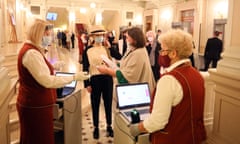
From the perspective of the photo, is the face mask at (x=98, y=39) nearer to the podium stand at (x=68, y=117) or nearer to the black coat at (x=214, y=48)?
the podium stand at (x=68, y=117)

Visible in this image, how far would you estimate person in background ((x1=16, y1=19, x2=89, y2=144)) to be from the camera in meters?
2.15

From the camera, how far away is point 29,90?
2230 mm

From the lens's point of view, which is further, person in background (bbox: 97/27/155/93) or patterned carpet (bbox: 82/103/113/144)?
patterned carpet (bbox: 82/103/113/144)

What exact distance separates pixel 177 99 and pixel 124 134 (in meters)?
0.79

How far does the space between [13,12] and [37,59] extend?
6439 mm

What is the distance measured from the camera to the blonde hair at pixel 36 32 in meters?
2.21

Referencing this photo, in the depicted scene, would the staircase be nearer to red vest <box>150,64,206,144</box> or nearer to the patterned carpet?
the patterned carpet

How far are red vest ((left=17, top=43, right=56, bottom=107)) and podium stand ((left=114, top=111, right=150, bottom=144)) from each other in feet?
2.20

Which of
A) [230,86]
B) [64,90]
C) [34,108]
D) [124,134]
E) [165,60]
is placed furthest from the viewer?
[64,90]

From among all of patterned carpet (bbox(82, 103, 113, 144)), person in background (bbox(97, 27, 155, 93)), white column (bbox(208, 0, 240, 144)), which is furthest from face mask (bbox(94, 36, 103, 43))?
white column (bbox(208, 0, 240, 144))

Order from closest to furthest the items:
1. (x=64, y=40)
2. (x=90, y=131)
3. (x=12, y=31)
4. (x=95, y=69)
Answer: (x=95, y=69), (x=90, y=131), (x=12, y=31), (x=64, y=40)

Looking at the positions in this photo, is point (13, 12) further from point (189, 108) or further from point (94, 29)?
point (189, 108)

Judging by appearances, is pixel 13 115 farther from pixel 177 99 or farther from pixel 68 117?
pixel 177 99

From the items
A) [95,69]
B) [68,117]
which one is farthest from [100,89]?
[68,117]
